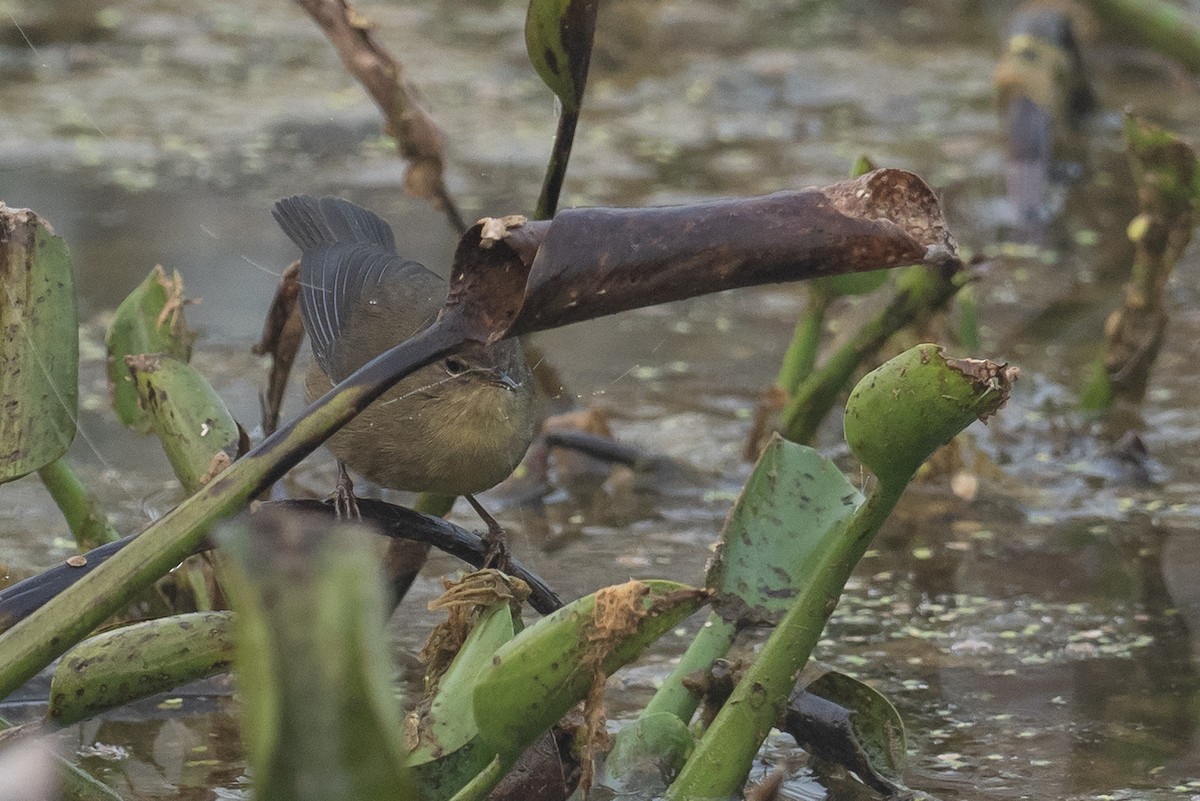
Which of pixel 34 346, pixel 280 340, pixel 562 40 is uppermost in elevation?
pixel 562 40

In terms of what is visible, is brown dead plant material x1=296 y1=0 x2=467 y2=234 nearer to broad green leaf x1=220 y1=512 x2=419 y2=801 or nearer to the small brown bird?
the small brown bird

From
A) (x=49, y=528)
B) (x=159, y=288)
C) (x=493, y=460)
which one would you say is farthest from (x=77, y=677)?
(x=49, y=528)

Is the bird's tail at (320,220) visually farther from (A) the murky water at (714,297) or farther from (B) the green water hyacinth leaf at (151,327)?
(A) the murky water at (714,297)

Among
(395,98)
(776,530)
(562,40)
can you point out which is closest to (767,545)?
(776,530)

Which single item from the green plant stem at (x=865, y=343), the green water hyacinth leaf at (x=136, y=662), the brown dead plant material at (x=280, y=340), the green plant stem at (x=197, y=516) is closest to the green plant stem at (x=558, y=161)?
the green plant stem at (x=197, y=516)

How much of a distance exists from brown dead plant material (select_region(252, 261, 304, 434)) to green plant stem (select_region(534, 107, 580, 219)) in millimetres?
853

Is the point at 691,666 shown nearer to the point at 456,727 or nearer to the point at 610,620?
the point at 456,727

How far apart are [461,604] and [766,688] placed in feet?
1.33

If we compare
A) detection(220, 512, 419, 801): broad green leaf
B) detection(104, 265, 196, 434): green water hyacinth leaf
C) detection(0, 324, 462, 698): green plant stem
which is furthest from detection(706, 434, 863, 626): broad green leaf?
detection(220, 512, 419, 801): broad green leaf

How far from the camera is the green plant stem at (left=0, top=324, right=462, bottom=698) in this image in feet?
6.50

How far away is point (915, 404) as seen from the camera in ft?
6.77

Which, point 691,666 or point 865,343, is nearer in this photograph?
point 691,666

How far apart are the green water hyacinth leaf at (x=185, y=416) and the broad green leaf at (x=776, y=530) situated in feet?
2.70

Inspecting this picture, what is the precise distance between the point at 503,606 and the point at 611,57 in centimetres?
680
